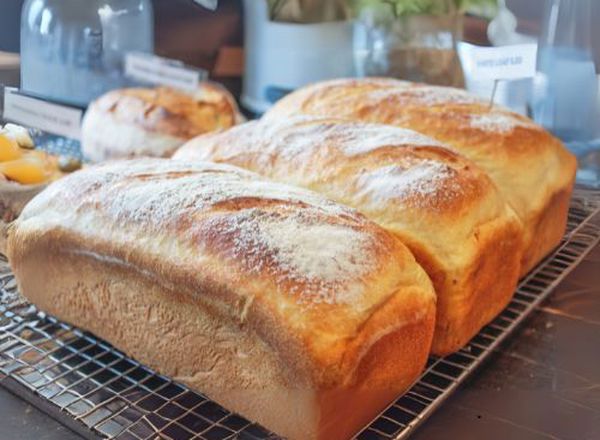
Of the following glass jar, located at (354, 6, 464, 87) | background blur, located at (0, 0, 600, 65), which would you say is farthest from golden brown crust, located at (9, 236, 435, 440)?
background blur, located at (0, 0, 600, 65)

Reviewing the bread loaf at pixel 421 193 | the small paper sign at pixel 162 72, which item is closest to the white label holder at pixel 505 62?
the bread loaf at pixel 421 193

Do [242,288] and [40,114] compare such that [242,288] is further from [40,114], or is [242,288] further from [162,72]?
[162,72]

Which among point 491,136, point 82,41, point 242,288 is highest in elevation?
point 82,41

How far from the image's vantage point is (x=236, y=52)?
260 cm

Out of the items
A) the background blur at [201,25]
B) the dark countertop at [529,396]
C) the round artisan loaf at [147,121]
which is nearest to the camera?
the dark countertop at [529,396]

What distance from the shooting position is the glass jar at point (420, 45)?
2135mm

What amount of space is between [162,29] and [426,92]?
1.03 metres

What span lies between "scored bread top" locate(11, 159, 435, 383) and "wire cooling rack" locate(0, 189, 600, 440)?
0.13 meters

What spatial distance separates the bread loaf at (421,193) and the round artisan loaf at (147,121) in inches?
16.9

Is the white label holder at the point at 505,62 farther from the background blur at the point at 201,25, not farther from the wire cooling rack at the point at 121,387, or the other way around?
the background blur at the point at 201,25

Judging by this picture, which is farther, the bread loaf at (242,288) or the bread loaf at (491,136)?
the bread loaf at (491,136)

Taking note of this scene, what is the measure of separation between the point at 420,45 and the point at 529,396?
1.29 metres

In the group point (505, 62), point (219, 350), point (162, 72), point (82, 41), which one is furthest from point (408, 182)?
point (82, 41)

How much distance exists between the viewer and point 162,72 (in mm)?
1746
